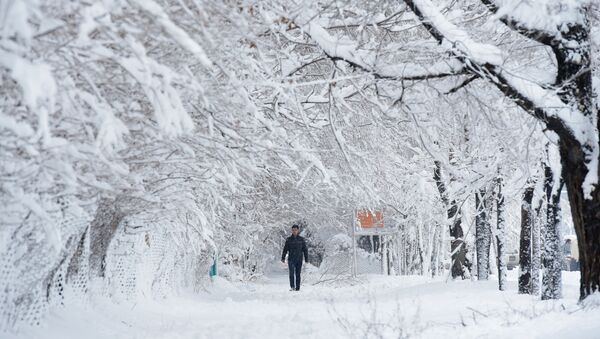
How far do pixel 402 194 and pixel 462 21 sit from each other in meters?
12.7

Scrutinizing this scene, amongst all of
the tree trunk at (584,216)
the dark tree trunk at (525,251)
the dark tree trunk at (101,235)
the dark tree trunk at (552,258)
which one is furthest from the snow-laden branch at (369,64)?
the dark tree trunk at (525,251)

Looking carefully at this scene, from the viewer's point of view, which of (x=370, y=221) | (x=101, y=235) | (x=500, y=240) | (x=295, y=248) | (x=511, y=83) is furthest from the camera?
(x=370, y=221)

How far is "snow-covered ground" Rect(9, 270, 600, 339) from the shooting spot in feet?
23.6

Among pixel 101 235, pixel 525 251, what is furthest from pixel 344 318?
pixel 525 251

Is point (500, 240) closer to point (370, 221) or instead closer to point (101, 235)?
point (101, 235)

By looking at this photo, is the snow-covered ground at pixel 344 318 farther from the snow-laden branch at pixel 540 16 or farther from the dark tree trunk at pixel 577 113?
the snow-laden branch at pixel 540 16

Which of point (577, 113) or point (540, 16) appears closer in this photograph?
point (540, 16)

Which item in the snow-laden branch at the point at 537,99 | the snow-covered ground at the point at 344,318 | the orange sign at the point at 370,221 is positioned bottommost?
the snow-covered ground at the point at 344,318

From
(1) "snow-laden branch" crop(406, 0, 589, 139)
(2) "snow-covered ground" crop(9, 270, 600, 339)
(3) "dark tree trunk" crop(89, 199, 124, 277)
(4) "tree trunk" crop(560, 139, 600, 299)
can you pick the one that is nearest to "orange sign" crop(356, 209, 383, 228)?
(2) "snow-covered ground" crop(9, 270, 600, 339)

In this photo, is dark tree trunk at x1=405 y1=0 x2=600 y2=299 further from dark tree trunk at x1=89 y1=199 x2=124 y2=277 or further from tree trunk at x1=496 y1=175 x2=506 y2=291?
tree trunk at x1=496 y1=175 x2=506 y2=291

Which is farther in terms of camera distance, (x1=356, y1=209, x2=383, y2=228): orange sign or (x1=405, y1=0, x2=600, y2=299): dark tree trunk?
(x1=356, y1=209, x2=383, y2=228): orange sign

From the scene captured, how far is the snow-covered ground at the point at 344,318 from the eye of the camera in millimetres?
7199

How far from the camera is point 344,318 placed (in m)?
8.01

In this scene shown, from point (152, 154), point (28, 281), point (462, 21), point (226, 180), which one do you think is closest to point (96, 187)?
point (28, 281)
